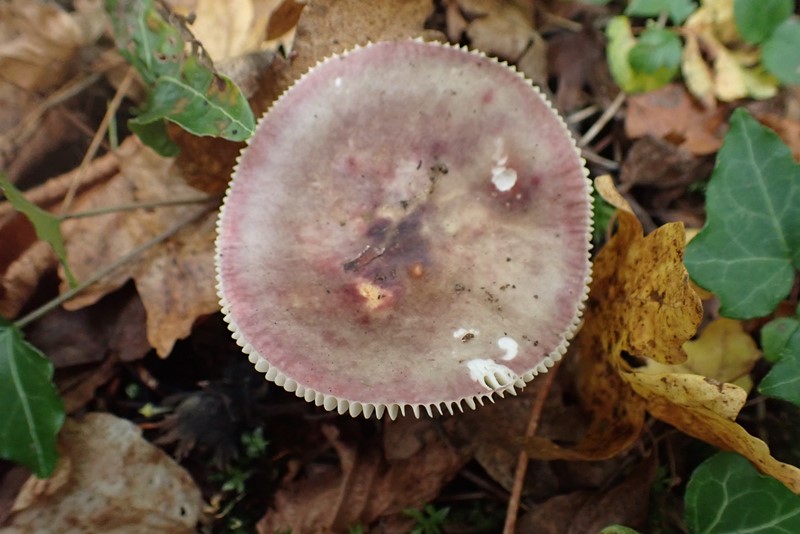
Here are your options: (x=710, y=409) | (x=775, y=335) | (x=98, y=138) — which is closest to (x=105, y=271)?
(x=98, y=138)

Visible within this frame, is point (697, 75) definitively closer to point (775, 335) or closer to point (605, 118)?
point (605, 118)

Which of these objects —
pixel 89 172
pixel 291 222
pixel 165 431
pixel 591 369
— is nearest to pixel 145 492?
pixel 165 431

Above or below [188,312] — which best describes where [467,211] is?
above

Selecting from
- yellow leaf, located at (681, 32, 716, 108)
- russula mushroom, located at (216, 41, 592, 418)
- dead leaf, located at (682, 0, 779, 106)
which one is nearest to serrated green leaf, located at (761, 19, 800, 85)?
dead leaf, located at (682, 0, 779, 106)

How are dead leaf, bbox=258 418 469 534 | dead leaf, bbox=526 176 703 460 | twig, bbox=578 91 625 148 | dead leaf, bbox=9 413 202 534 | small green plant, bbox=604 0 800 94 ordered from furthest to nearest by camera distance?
twig, bbox=578 91 625 148 → small green plant, bbox=604 0 800 94 → dead leaf, bbox=258 418 469 534 → dead leaf, bbox=9 413 202 534 → dead leaf, bbox=526 176 703 460

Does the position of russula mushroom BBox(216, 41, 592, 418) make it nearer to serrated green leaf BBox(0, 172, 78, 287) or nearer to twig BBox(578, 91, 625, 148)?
serrated green leaf BBox(0, 172, 78, 287)

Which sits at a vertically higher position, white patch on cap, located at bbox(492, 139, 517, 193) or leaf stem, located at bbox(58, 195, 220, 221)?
white patch on cap, located at bbox(492, 139, 517, 193)

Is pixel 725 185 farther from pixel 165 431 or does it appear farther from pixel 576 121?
pixel 165 431
